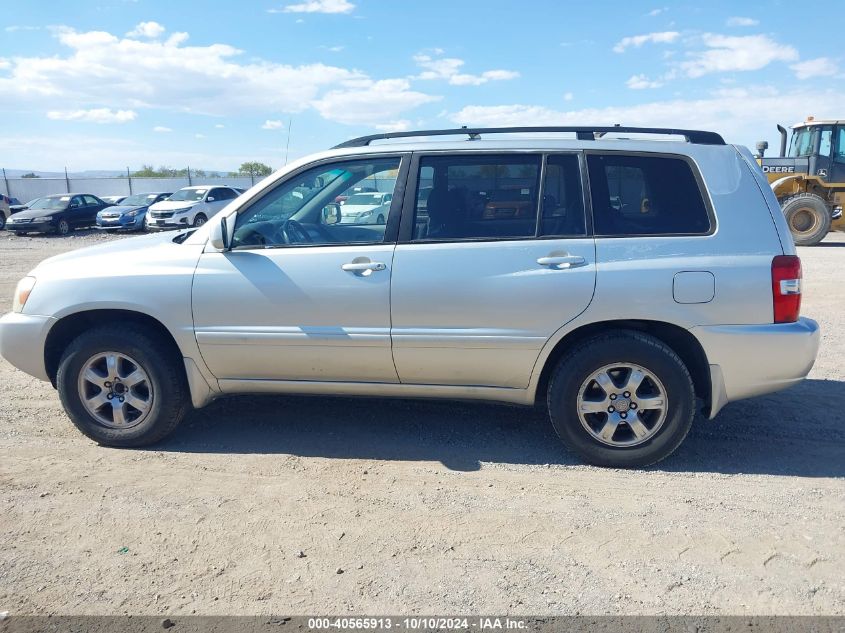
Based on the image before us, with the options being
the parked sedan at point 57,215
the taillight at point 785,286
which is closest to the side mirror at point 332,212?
the taillight at point 785,286

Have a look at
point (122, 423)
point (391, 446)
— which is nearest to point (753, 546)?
point (391, 446)

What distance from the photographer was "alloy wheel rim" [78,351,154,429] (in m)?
4.27

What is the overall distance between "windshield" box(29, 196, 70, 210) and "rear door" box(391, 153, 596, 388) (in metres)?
23.4

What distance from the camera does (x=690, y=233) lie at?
387 centimetres

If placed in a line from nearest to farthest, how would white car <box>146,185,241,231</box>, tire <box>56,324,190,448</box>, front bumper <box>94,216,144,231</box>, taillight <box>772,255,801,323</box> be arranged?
taillight <box>772,255,801,323</box> < tire <box>56,324,190,448</box> < white car <box>146,185,241,231</box> < front bumper <box>94,216,144,231</box>

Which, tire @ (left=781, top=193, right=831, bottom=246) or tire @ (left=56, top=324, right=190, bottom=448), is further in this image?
tire @ (left=781, top=193, right=831, bottom=246)

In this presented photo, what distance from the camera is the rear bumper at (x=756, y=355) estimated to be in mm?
3770

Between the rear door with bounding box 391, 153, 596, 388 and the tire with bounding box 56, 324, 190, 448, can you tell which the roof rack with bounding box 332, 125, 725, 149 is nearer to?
the rear door with bounding box 391, 153, 596, 388

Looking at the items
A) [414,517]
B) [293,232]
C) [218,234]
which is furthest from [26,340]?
[414,517]

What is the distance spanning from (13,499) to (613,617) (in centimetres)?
313

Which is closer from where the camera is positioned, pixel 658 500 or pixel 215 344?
pixel 658 500

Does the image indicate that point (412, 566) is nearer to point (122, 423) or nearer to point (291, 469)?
point (291, 469)

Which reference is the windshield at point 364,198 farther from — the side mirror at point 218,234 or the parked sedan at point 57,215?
the parked sedan at point 57,215

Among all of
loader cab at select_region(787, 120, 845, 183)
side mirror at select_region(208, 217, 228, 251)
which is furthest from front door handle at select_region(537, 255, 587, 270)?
loader cab at select_region(787, 120, 845, 183)
